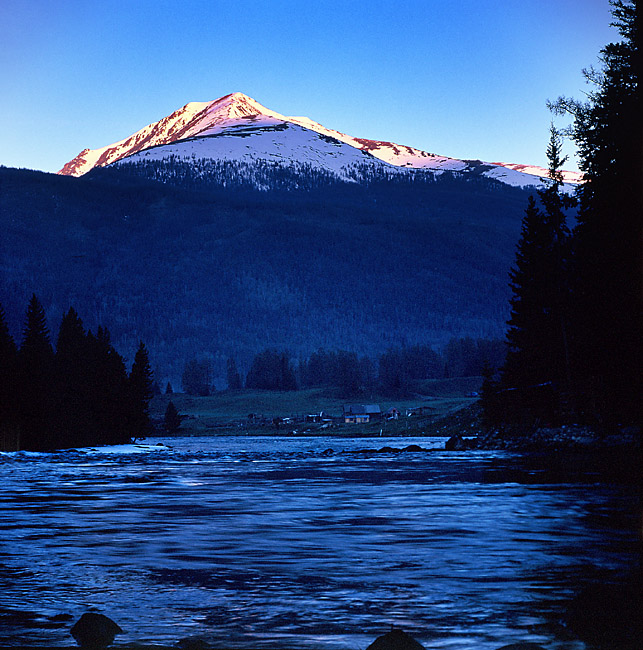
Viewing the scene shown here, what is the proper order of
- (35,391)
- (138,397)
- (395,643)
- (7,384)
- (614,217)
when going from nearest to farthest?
1. (395,643)
2. (614,217)
3. (7,384)
4. (35,391)
5. (138,397)

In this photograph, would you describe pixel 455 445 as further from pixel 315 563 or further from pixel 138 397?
pixel 315 563

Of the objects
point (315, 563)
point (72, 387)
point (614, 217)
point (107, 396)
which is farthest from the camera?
point (107, 396)

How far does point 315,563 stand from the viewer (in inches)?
686

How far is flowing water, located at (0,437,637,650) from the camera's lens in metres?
11.8

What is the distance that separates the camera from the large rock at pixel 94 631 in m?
10.7

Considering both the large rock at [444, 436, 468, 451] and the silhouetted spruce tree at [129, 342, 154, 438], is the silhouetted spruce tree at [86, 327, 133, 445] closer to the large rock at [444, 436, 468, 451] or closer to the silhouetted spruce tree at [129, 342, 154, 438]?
the silhouetted spruce tree at [129, 342, 154, 438]

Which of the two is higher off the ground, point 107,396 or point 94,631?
point 107,396

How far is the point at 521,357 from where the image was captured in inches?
3287

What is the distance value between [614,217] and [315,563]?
1126 inches

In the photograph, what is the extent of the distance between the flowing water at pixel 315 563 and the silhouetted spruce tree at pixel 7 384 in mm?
59255

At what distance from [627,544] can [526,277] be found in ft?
216

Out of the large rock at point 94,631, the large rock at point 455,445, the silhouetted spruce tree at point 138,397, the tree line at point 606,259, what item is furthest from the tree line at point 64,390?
the large rock at point 94,631

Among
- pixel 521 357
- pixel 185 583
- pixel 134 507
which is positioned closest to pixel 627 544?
pixel 185 583

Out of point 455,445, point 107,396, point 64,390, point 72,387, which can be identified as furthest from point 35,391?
point 455,445
